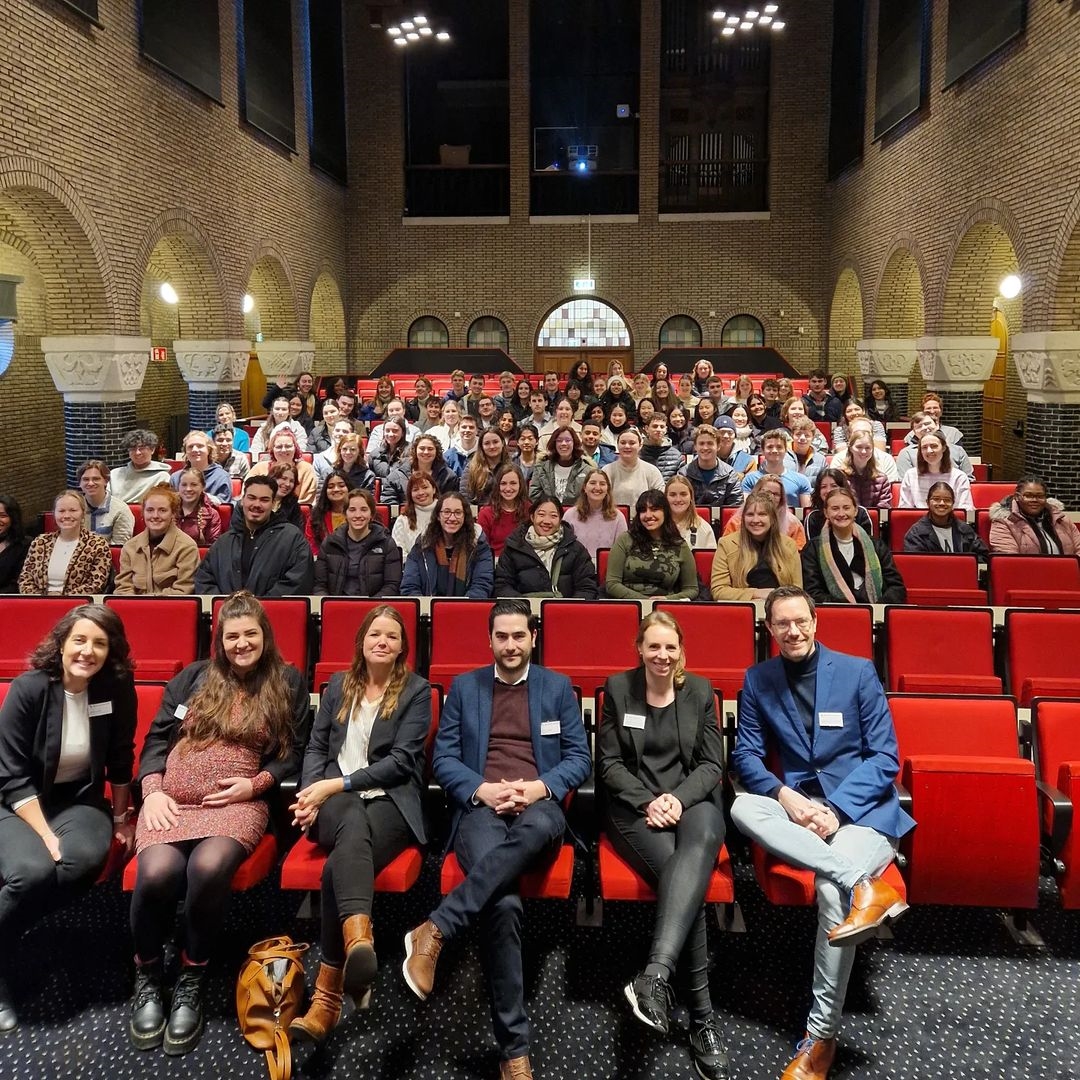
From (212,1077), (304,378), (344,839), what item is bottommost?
(212,1077)

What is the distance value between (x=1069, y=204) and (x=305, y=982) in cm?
849

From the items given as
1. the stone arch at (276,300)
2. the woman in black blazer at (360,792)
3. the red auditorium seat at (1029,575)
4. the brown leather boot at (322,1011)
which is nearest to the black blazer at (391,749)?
the woman in black blazer at (360,792)

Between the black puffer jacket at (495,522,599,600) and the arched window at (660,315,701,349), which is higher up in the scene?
the arched window at (660,315,701,349)

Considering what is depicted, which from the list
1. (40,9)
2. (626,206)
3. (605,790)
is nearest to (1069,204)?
(605,790)

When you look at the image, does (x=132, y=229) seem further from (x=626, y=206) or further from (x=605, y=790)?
(x=626, y=206)

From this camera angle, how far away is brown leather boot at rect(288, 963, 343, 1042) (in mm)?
2645

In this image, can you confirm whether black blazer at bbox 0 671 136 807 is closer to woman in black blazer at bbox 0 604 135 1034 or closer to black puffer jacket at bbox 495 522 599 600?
woman in black blazer at bbox 0 604 135 1034

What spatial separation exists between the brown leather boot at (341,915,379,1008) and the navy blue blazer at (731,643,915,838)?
52.6 inches

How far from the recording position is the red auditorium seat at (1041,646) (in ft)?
14.2

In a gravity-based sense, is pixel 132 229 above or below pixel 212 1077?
above

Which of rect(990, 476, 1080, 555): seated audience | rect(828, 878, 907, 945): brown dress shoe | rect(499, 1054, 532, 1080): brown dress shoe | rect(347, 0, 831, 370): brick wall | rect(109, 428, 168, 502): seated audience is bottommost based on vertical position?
rect(499, 1054, 532, 1080): brown dress shoe

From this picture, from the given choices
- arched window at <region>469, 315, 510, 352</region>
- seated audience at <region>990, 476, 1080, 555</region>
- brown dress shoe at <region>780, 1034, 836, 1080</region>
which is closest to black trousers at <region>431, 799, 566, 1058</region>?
brown dress shoe at <region>780, 1034, 836, 1080</region>

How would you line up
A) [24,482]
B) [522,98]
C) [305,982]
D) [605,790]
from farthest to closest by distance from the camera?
[522,98] → [24,482] → [605,790] → [305,982]

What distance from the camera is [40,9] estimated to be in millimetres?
7883
